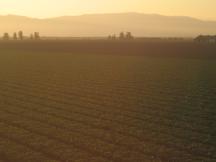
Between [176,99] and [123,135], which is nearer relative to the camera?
[123,135]

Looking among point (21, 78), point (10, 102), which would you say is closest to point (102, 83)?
point (21, 78)

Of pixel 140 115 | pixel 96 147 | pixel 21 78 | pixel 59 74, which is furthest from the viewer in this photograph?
pixel 59 74

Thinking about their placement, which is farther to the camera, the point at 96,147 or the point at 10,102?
the point at 10,102

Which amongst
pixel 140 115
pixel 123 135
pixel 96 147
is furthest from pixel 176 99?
pixel 96 147

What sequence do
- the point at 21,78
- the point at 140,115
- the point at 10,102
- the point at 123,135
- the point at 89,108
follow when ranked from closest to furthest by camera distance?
the point at 123,135
the point at 140,115
the point at 89,108
the point at 10,102
the point at 21,78

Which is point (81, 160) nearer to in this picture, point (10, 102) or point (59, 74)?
point (10, 102)

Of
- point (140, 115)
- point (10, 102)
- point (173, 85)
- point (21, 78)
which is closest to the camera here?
point (140, 115)

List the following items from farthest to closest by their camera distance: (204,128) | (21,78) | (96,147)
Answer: (21,78) < (204,128) < (96,147)

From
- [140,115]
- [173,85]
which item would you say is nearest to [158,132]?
[140,115]

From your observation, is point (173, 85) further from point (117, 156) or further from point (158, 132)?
point (117, 156)
